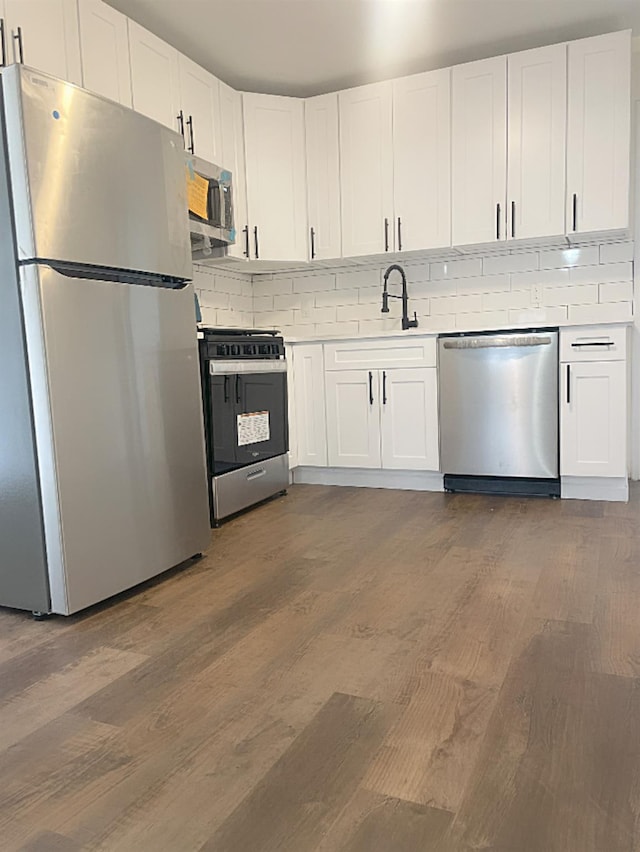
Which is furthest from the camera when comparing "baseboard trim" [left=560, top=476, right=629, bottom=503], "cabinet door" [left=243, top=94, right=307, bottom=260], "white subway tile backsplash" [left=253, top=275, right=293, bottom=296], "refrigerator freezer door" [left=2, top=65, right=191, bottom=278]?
"white subway tile backsplash" [left=253, top=275, right=293, bottom=296]

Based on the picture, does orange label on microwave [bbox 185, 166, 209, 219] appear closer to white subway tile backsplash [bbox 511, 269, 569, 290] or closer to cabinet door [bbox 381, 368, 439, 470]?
cabinet door [bbox 381, 368, 439, 470]

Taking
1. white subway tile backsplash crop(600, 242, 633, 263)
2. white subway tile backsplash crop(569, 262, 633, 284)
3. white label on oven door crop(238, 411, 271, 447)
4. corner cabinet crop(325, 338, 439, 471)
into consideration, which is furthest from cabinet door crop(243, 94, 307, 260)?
white subway tile backsplash crop(600, 242, 633, 263)

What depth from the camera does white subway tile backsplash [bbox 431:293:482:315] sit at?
13.0 feet

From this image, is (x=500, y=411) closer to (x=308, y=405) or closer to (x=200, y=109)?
(x=308, y=405)

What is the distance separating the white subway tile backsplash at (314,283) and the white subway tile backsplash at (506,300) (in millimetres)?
1003

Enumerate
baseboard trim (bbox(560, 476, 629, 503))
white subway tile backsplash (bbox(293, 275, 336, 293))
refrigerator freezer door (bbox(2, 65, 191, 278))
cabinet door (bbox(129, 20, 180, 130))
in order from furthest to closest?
white subway tile backsplash (bbox(293, 275, 336, 293)) < baseboard trim (bbox(560, 476, 629, 503)) < cabinet door (bbox(129, 20, 180, 130)) < refrigerator freezer door (bbox(2, 65, 191, 278))

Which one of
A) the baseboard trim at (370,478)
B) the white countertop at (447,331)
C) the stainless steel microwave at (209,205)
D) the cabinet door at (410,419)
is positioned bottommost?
the baseboard trim at (370,478)

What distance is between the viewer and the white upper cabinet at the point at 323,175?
12.8 feet

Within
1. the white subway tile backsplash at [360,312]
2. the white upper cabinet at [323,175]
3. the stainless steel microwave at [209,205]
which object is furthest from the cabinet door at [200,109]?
the white subway tile backsplash at [360,312]

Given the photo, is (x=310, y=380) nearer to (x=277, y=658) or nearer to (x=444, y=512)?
(x=444, y=512)

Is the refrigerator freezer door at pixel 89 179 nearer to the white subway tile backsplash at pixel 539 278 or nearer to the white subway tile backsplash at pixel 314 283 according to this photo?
the white subway tile backsplash at pixel 314 283

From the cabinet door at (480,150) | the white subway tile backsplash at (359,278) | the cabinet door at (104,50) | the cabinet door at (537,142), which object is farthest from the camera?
the white subway tile backsplash at (359,278)

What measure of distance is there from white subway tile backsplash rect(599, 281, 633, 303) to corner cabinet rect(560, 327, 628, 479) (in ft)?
2.17

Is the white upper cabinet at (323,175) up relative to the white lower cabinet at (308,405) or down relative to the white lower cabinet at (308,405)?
up
